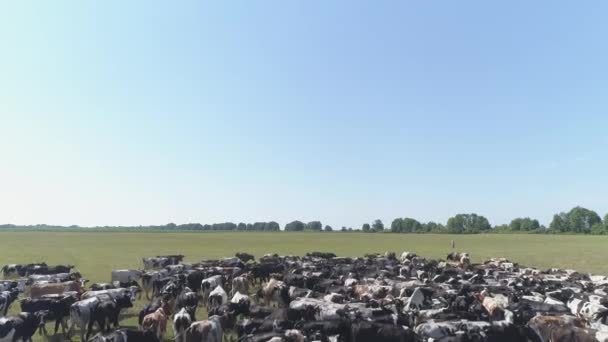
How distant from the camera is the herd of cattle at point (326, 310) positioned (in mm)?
13820

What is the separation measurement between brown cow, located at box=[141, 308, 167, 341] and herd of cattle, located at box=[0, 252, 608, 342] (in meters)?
0.03

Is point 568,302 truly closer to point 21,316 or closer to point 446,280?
point 446,280

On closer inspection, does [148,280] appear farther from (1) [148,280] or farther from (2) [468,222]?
(2) [468,222]

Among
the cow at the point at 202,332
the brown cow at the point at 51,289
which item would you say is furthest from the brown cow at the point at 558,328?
the brown cow at the point at 51,289

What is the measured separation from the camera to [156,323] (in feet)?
50.2

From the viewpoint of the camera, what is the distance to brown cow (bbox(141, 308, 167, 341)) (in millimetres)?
15219

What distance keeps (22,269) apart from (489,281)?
31596mm

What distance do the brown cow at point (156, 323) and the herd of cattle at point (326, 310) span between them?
0.03 meters

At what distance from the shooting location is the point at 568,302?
64.5ft

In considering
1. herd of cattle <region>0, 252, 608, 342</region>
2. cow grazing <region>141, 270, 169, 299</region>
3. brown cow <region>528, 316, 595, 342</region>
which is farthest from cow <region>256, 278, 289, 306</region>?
brown cow <region>528, 316, 595, 342</region>

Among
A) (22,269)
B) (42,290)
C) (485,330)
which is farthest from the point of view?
(22,269)

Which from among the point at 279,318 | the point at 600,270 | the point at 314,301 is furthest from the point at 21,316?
the point at 600,270

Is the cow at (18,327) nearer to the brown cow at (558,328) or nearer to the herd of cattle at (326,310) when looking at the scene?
the herd of cattle at (326,310)

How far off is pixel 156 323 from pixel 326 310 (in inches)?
227
